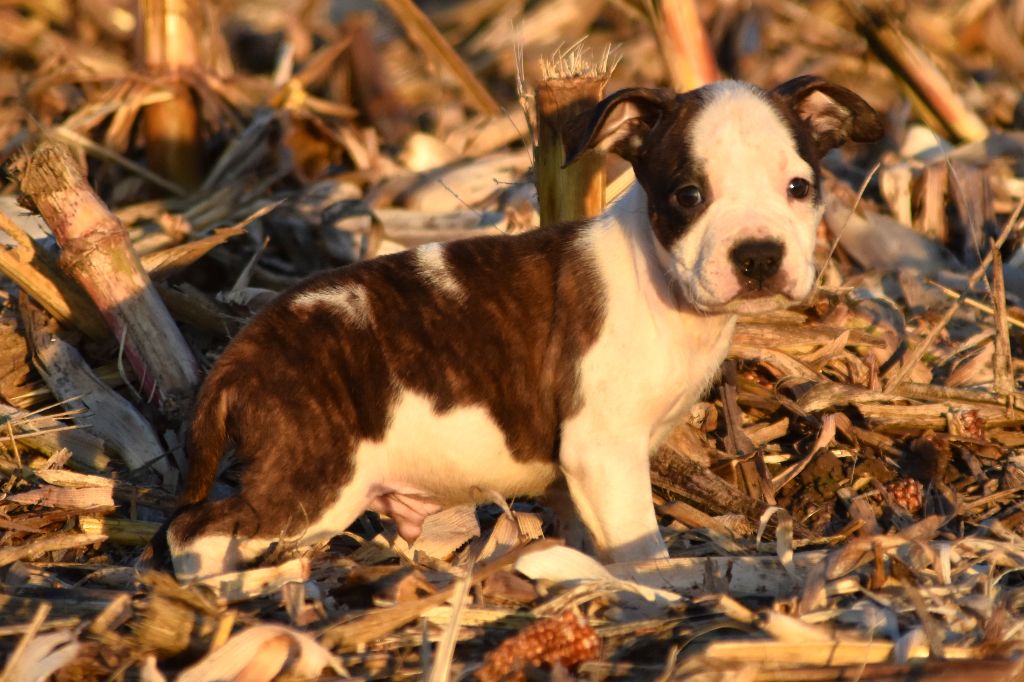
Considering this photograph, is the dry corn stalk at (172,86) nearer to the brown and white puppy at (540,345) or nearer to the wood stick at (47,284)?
the wood stick at (47,284)

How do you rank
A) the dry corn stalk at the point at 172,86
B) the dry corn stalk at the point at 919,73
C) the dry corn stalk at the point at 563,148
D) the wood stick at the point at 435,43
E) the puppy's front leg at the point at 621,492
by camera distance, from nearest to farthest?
the puppy's front leg at the point at 621,492 < the dry corn stalk at the point at 563,148 < the wood stick at the point at 435,43 < the dry corn stalk at the point at 172,86 < the dry corn stalk at the point at 919,73

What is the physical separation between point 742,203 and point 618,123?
2.31 ft

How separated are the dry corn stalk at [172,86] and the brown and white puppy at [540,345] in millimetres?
4209

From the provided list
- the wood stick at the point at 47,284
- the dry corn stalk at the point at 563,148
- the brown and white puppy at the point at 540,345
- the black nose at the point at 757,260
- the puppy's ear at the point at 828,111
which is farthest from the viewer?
the wood stick at the point at 47,284

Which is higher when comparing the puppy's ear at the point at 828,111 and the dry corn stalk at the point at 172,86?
the dry corn stalk at the point at 172,86

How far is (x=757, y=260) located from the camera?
491 centimetres

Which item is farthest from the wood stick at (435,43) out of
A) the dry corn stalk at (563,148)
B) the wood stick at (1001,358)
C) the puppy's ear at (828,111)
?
the wood stick at (1001,358)

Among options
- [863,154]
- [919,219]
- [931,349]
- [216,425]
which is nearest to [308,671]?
[216,425]

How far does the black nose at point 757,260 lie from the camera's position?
16.1ft

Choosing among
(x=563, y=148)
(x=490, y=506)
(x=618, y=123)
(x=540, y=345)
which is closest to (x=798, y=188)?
(x=618, y=123)

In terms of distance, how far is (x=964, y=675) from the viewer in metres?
3.94

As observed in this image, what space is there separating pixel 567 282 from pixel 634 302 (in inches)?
11.7

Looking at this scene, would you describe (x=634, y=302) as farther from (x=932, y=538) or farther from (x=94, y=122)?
(x=94, y=122)

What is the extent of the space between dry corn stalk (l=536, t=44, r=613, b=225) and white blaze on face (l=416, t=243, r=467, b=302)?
0.97 m
